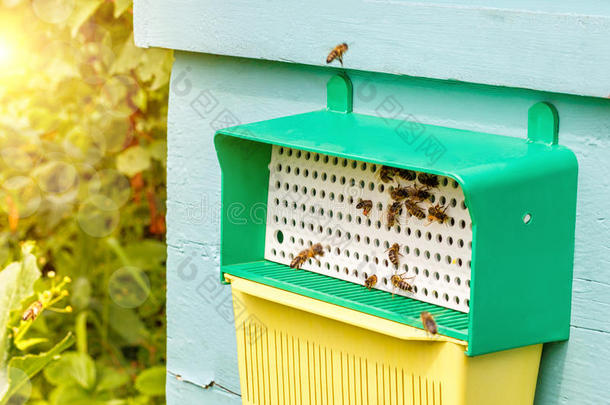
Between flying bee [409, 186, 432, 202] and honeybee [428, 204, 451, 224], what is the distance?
3cm

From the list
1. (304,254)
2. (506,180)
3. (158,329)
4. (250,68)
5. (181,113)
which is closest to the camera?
(506,180)

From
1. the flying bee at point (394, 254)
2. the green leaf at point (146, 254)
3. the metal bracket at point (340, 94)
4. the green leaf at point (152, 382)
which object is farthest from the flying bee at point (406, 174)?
the green leaf at point (146, 254)

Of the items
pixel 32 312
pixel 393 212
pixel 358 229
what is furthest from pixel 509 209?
pixel 32 312

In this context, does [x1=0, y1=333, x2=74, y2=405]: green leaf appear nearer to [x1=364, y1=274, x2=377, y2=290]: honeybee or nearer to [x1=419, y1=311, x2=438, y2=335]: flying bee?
[x1=364, y1=274, x2=377, y2=290]: honeybee

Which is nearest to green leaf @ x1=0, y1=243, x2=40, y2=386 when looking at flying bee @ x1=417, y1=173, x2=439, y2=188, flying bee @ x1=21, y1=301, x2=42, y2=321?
flying bee @ x1=21, y1=301, x2=42, y2=321

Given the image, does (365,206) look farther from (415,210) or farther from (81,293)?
(81,293)

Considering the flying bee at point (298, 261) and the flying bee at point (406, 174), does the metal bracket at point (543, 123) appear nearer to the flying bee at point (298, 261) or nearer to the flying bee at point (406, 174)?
the flying bee at point (406, 174)

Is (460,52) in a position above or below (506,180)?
above

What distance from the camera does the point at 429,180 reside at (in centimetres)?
158

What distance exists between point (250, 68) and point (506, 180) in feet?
2.39

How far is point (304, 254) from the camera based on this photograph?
180 cm

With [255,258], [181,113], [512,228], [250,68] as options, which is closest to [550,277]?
[512,228]

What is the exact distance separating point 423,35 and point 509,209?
362 millimetres

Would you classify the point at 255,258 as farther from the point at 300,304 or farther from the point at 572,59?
the point at 572,59
